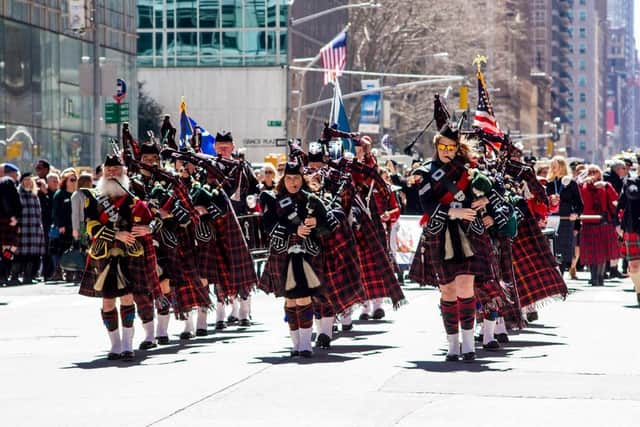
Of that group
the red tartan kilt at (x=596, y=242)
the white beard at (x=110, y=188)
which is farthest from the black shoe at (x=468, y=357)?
the red tartan kilt at (x=596, y=242)

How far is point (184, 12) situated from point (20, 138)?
1104 inches

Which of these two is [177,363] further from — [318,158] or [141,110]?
[141,110]

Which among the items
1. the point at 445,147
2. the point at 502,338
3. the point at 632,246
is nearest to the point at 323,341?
Answer: the point at 502,338

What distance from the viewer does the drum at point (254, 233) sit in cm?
1934

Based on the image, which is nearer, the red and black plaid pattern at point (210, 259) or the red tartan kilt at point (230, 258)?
the red and black plaid pattern at point (210, 259)

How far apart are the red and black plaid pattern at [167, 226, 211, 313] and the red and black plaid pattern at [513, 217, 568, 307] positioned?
3.02 meters

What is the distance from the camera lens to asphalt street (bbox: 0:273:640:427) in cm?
922

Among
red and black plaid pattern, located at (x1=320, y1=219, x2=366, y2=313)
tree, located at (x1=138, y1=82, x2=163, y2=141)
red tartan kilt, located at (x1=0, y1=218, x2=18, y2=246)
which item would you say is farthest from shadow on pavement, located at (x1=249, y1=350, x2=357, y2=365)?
tree, located at (x1=138, y1=82, x2=163, y2=141)

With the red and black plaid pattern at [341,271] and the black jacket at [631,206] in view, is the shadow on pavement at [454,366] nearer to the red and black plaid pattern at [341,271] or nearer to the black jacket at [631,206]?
the red and black plaid pattern at [341,271]

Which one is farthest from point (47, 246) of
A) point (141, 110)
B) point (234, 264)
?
point (141, 110)

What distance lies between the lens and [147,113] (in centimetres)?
6159

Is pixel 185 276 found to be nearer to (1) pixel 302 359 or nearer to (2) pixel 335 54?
(1) pixel 302 359

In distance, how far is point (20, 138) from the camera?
36219 millimetres

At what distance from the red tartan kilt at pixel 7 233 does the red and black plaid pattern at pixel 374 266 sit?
8592 mm
